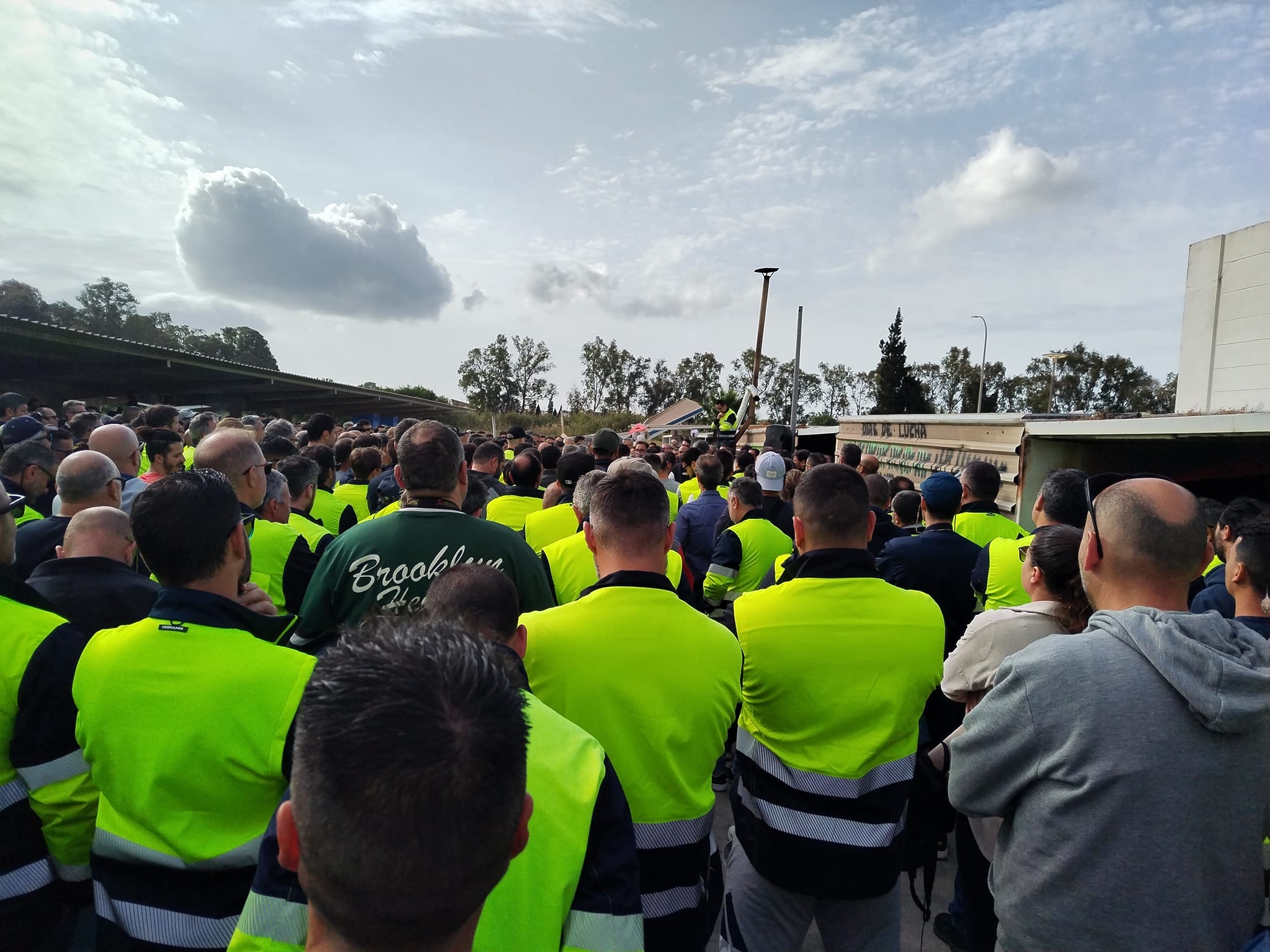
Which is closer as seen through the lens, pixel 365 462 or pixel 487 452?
pixel 365 462

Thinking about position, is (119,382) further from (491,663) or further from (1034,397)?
(1034,397)

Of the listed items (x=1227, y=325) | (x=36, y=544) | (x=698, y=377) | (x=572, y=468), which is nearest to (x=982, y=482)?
(x=572, y=468)

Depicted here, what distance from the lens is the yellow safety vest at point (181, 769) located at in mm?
1697

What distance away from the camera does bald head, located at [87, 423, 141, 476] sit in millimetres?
4598

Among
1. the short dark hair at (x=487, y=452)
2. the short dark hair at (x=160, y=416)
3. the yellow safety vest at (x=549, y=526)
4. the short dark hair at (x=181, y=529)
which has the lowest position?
the yellow safety vest at (x=549, y=526)

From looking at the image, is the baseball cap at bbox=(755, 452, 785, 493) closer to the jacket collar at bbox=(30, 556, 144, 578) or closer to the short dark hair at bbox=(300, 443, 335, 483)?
the short dark hair at bbox=(300, 443, 335, 483)

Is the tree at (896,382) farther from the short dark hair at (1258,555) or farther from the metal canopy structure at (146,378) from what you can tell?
the short dark hair at (1258,555)

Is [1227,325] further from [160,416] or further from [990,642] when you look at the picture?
[160,416]

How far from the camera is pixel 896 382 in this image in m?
44.4

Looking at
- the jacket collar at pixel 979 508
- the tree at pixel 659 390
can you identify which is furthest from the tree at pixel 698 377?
the jacket collar at pixel 979 508

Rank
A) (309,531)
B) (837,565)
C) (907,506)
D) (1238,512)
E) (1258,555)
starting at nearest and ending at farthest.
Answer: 1. (837,565)
2. (1258,555)
3. (1238,512)
4. (309,531)
5. (907,506)

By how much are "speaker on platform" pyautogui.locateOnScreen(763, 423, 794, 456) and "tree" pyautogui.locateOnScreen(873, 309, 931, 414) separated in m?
28.9

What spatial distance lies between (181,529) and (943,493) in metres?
3.97

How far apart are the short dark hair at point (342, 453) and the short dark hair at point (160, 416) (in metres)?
1.53
